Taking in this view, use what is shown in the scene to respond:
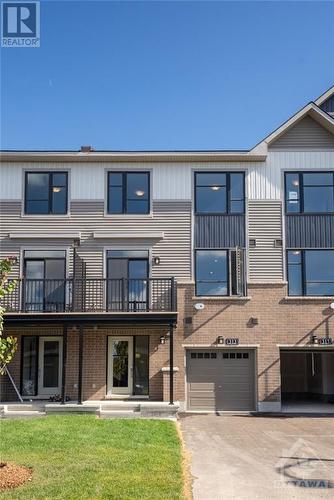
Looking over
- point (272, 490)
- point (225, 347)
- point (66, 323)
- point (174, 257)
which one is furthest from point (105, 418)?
point (272, 490)

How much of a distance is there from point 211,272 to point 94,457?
393 inches

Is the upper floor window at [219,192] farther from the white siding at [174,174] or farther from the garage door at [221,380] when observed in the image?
the garage door at [221,380]

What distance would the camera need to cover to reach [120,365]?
18.6 m

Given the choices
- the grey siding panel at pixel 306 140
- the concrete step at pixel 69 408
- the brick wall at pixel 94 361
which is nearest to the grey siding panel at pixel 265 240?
the grey siding panel at pixel 306 140

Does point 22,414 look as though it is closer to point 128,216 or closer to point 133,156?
point 128,216

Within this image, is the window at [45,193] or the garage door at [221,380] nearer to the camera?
the garage door at [221,380]

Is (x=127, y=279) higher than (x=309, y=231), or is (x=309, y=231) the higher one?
(x=309, y=231)

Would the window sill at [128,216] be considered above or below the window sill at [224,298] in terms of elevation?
above

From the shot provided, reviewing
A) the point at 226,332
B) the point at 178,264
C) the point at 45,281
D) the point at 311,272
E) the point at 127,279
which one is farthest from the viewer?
the point at 178,264

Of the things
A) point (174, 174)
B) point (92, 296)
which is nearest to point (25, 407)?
point (92, 296)

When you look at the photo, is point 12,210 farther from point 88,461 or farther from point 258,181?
point 88,461

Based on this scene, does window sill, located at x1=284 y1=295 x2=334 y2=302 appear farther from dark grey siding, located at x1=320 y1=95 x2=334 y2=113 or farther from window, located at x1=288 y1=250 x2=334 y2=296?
dark grey siding, located at x1=320 y1=95 x2=334 y2=113

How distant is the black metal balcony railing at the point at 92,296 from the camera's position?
18.3 metres

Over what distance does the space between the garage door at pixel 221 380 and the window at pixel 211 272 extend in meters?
2.09
